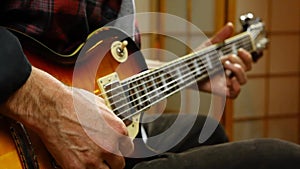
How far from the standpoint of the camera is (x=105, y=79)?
0.72m

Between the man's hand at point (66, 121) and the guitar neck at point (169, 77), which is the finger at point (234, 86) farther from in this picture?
the man's hand at point (66, 121)

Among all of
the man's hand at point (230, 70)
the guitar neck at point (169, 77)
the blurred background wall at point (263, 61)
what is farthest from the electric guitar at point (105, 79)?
the blurred background wall at point (263, 61)

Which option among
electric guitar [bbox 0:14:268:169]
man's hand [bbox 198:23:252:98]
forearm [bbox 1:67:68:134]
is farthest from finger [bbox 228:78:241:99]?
forearm [bbox 1:67:68:134]

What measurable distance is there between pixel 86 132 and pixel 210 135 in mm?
473

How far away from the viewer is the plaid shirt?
700 millimetres

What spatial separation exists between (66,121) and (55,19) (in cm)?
23

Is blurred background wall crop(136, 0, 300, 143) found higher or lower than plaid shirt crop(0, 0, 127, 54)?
lower

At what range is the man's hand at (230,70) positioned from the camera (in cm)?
117

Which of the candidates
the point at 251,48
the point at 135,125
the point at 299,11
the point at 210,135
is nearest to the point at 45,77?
the point at 135,125

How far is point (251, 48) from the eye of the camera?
1.31 m

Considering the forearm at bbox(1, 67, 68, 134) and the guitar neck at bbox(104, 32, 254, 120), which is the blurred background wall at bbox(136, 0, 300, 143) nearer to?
the guitar neck at bbox(104, 32, 254, 120)

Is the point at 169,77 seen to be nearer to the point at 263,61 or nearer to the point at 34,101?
the point at 34,101

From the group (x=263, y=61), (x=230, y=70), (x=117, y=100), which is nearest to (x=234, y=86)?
(x=230, y=70)

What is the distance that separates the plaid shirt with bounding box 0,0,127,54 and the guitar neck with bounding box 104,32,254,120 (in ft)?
0.44
